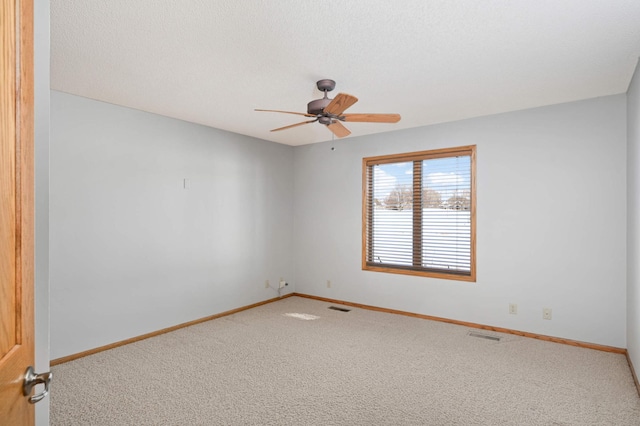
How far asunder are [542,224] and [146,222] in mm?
4245

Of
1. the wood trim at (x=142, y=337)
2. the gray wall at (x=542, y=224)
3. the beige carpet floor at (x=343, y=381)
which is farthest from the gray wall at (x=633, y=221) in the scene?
the wood trim at (x=142, y=337)

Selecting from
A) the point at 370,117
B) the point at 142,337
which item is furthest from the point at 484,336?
the point at 142,337

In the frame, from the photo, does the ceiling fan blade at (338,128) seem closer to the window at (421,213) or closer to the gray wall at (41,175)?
the window at (421,213)

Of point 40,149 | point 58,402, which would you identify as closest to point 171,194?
point 58,402

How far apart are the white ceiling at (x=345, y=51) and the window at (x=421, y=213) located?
1.00 m

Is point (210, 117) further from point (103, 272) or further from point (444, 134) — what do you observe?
point (444, 134)

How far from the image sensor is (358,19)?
2107 mm

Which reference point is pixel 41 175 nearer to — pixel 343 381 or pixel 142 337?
pixel 343 381

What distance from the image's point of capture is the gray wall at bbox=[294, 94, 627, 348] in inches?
138

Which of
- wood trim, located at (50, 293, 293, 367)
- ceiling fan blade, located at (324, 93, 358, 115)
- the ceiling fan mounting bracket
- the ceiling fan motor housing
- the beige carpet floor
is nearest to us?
the beige carpet floor

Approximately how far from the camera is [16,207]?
0.85 m

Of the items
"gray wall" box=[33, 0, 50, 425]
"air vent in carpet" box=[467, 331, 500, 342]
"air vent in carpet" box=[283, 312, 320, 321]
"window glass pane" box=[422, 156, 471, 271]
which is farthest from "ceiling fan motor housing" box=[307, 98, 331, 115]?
"air vent in carpet" box=[467, 331, 500, 342]

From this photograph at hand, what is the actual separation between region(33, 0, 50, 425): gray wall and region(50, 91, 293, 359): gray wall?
2.68 meters

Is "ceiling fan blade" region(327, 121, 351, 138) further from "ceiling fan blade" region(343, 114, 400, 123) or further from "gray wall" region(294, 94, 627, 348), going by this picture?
"gray wall" region(294, 94, 627, 348)
